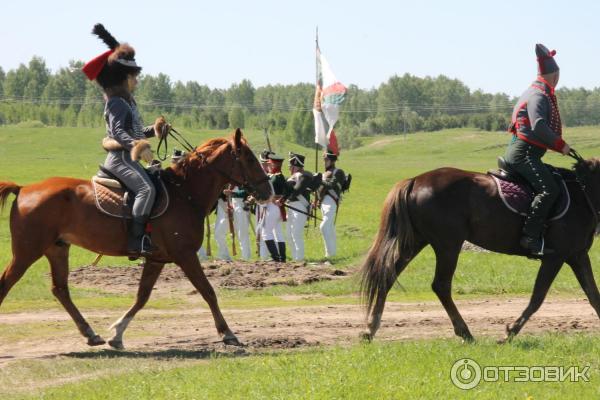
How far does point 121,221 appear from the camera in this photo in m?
11.9

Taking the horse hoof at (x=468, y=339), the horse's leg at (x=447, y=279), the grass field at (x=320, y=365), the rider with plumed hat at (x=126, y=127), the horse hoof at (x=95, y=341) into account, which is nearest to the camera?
the grass field at (x=320, y=365)

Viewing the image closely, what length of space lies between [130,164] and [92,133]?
75037 millimetres

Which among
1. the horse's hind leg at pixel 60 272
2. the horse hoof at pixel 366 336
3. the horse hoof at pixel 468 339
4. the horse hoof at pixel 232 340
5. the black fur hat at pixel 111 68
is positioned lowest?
the horse hoof at pixel 232 340

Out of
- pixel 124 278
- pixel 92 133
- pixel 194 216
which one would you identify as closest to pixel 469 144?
pixel 92 133

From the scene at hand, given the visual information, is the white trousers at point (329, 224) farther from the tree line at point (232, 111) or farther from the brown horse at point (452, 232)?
the tree line at point (232, 111)

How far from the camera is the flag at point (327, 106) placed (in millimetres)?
→ 27266

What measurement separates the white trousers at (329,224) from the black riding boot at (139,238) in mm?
11584

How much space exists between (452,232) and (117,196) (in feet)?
12.4

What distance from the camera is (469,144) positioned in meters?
107

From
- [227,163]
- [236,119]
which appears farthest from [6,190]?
[236,119]

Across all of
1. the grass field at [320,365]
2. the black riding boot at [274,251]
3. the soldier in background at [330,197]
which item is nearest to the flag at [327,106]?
the soldier in background at [330,197]

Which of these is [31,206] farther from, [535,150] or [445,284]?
[535,150]

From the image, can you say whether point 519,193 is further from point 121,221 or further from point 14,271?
point 14,271

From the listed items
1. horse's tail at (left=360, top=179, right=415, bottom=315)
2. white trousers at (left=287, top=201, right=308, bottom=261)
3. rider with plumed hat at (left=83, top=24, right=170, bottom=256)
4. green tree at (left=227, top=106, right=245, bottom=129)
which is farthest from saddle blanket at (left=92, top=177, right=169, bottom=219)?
green tree at (left=227, top=106, right=245, bottom=129)
